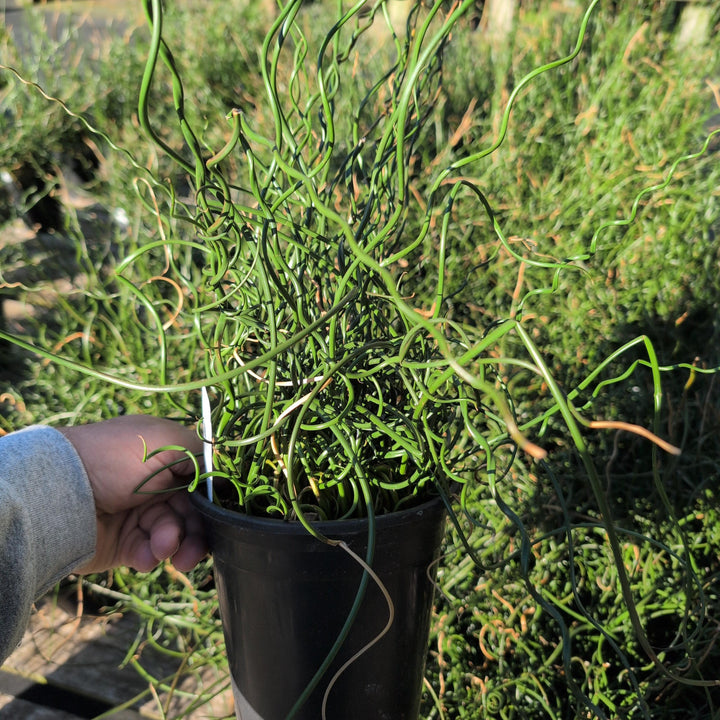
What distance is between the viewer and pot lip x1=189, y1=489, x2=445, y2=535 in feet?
1.26

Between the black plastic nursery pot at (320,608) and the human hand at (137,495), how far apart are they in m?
0.07

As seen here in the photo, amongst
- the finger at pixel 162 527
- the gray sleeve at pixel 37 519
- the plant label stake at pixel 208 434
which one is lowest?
the finger at pixel 162 527

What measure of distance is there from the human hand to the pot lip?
0.07 m

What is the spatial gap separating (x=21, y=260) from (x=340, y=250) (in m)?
0.98

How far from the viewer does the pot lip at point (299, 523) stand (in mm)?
385

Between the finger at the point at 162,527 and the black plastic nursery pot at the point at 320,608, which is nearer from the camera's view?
the black plastic nursery pot at the point at 320,608

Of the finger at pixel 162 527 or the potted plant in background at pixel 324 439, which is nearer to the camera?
the potted plant in background at pixel 324 439

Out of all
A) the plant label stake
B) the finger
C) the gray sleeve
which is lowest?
the finger

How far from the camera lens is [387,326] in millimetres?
478

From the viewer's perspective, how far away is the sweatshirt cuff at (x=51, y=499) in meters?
0.45

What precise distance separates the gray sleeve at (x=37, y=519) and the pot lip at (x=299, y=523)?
9cm

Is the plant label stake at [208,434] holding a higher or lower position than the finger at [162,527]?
higher

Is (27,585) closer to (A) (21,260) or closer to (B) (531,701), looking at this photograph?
(B) (531,701)

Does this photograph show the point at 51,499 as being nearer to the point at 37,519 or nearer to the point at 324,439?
the point at 37,519
